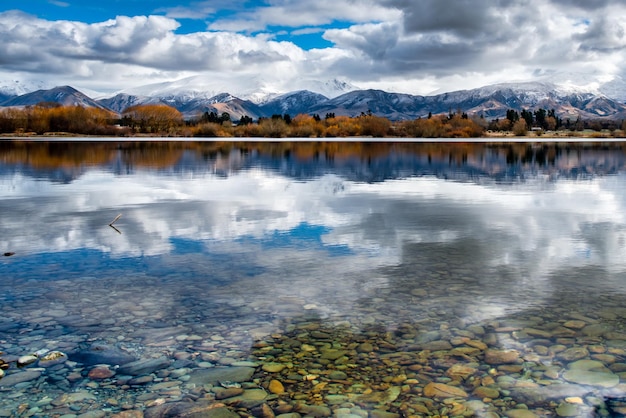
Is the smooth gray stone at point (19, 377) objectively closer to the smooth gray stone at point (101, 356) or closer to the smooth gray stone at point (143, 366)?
the smooth gray stone at point (101, 356)

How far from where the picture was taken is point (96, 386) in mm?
7547

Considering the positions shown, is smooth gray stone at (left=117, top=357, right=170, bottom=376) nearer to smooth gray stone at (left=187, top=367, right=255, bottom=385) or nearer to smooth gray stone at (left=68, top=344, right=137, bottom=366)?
smooth gray stone at (left=68, top=344, right=137, bottom=366)

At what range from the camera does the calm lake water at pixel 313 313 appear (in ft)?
24.2

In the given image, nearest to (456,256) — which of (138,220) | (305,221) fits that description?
(305,221)

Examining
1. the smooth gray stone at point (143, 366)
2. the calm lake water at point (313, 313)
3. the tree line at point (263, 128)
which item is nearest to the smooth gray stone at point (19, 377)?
the calm lake water at point (313, 313)

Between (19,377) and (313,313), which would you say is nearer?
(19,377)

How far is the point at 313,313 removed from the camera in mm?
10305

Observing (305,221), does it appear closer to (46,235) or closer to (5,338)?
(46,235)

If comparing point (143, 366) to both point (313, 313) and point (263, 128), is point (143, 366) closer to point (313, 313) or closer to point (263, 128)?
point (313, 313)

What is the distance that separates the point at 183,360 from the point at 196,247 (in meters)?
7.54

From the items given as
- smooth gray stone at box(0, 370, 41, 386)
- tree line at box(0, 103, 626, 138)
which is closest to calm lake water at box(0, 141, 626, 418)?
smooth gray stone at box(0, 370, 41, 386)

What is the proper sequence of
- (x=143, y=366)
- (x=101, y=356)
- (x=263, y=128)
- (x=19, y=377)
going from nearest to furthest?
1. (x=19, y=377)
2. (x=143, y=366)
3. (x=101, y=356)
4. (x=263, y=128)

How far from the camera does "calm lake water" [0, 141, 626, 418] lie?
7363 mm

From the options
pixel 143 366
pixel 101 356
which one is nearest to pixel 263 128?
pixel 101 356
